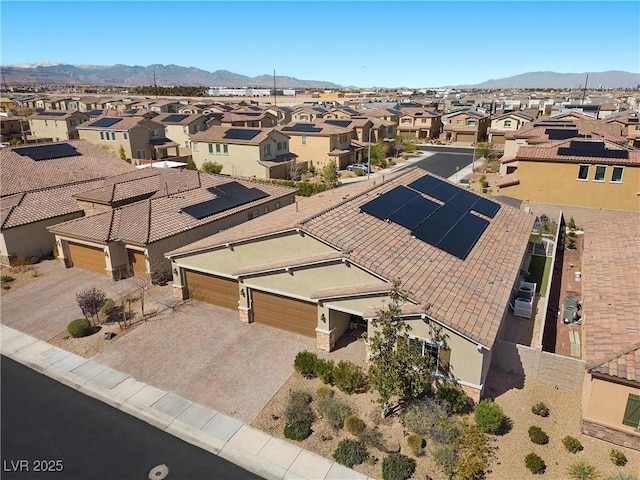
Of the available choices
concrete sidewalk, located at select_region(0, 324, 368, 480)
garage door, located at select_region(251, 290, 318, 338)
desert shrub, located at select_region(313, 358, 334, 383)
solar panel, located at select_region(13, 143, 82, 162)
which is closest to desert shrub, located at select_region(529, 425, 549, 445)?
concrete sidewalk, located at select_region(0, 324, 368, 480)

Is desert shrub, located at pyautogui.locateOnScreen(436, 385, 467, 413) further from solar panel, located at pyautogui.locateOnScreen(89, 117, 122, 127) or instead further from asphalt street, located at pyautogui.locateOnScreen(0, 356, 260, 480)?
solar panel, located at pyautogui.locateOnScreen(89, 117, 122, 127)

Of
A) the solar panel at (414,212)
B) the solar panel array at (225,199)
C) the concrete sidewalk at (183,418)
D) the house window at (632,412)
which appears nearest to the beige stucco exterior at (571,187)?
the solar panel at (414,212)

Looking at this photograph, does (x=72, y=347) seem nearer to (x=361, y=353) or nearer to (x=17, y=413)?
(x=17, y=413)

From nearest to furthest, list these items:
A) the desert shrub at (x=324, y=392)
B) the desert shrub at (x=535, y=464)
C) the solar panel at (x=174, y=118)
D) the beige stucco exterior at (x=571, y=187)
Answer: the desert shrub at (x=535, y=464), the desert shrub at (x=324, y=392), the beige stucco exterior at (x=571, y=187), the solar panel at (x=174, y=118)

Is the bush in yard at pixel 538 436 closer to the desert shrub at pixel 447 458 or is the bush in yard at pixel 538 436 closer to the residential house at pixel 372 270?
the residential house at pixel 372 270

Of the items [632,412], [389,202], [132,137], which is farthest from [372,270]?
[132,137]

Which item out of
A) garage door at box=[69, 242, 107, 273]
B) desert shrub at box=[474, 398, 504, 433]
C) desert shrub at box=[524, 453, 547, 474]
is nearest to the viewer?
desert shrub at box=[524, 453, 547, 474]
